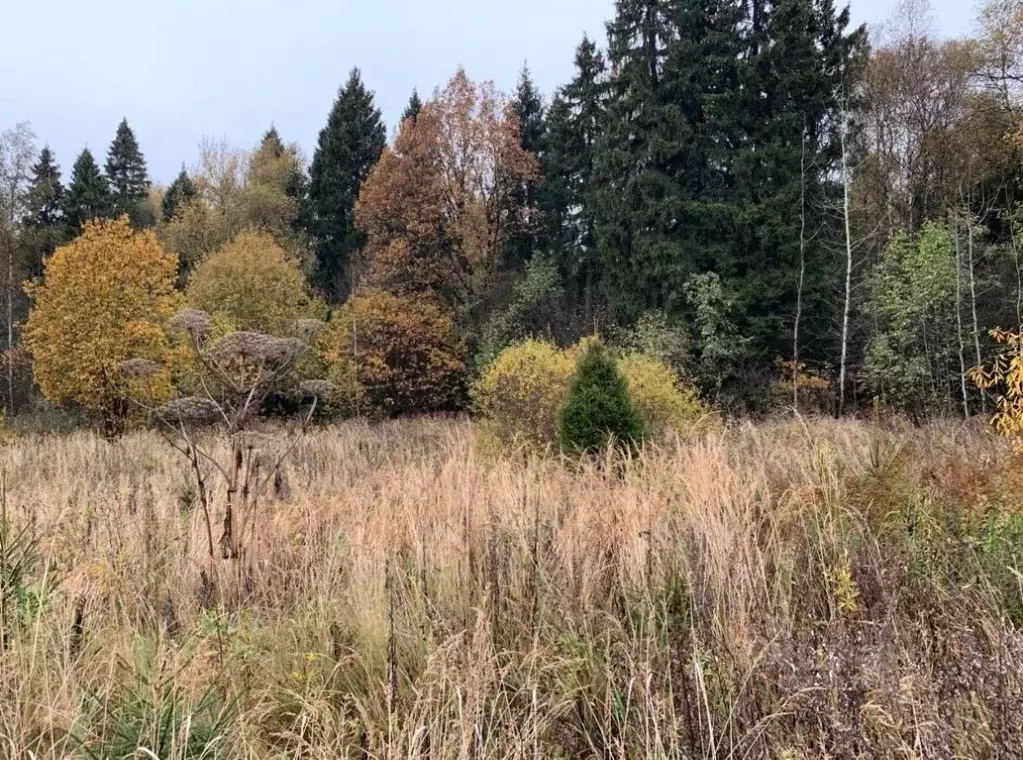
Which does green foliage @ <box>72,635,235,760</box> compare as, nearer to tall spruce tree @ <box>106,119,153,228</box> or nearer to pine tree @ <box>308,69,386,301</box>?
pine tree @ <box>308,69,386,301</box>

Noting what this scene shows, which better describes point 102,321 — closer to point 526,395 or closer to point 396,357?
point 396,357

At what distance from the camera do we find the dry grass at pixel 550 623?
1760 mm

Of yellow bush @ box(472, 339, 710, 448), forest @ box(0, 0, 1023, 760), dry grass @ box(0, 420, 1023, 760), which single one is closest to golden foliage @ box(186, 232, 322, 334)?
forest @ box(0, 0, 1023, 760)

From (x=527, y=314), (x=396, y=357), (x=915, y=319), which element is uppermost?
(x=527, y=314)

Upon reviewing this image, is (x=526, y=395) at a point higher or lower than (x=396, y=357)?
lower

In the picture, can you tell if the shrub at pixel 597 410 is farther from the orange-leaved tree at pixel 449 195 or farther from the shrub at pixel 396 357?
the orange-leaved tree at pixel 449 195

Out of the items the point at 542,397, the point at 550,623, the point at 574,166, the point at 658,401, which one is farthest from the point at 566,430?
the point at 574,166

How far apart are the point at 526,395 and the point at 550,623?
21.1 feet

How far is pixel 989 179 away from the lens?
17328 mm

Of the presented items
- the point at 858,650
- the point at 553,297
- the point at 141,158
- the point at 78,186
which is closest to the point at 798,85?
the point at 553,297

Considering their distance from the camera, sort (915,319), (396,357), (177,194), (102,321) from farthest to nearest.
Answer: (177,194) < (396,357) < (102,321) < (915,319)

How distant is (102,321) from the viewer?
1752 cm

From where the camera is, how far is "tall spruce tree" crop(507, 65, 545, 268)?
23.9 meters

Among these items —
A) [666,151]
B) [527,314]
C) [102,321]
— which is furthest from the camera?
[527,314]
